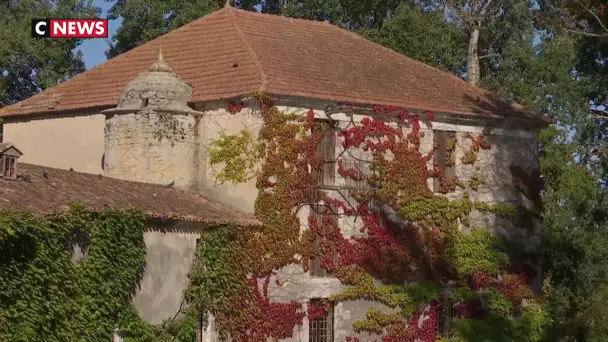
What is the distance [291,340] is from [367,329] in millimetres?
2215

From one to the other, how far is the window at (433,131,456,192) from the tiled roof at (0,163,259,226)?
5979 mm

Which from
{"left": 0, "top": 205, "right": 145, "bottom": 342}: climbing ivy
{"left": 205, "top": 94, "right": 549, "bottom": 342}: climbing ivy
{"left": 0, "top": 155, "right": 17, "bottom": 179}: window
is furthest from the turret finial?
{"left": 0, "top": 155, "right": 17, "bottom": 179}: window

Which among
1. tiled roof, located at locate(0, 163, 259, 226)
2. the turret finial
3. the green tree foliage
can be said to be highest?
the green tree foliage

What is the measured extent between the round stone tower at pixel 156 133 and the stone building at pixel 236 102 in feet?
0.08

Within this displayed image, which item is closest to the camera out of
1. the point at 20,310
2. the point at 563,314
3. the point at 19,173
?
the point at 20,310

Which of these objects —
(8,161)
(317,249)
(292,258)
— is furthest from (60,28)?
(8,161)

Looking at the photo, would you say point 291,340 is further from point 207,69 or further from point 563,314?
point 563,314

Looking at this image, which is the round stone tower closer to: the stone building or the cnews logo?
the stone building

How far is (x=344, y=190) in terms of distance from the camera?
2694cm

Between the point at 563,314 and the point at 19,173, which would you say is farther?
the point at 563,314

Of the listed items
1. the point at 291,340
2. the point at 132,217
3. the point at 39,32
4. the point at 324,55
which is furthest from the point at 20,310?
the point at 39,32

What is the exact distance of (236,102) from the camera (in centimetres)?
2616

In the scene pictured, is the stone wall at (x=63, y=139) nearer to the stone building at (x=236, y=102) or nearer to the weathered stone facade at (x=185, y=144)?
the stone building at (x=236, y=102)

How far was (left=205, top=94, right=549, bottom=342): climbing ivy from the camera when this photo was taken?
82.1 feet
